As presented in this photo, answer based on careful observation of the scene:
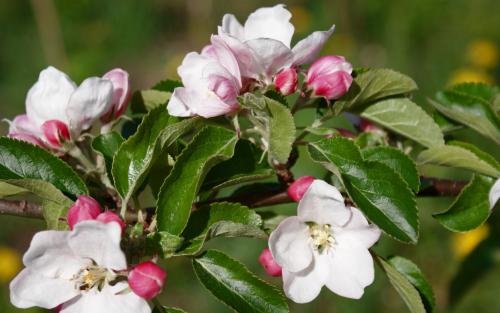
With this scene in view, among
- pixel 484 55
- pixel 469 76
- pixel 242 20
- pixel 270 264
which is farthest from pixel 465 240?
pixel 242 20

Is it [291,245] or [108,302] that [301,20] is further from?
[108,302]

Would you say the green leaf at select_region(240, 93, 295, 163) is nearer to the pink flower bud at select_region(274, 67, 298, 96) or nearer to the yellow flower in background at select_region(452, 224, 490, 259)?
the pink flower bud at select_region(274, 67, 298, 96)

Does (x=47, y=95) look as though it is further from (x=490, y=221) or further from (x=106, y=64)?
(x=106, y=64)

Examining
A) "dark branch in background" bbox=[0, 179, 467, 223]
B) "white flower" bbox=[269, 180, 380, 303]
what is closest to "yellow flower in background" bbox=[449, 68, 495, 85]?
"dark branch in background" bbox=[0, 179, 467, 223]

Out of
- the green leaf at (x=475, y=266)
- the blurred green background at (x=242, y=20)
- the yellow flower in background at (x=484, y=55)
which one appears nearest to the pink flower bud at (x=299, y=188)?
the green leaf at (x=475, y=266)

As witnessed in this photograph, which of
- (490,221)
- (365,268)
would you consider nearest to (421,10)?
(490,221)
